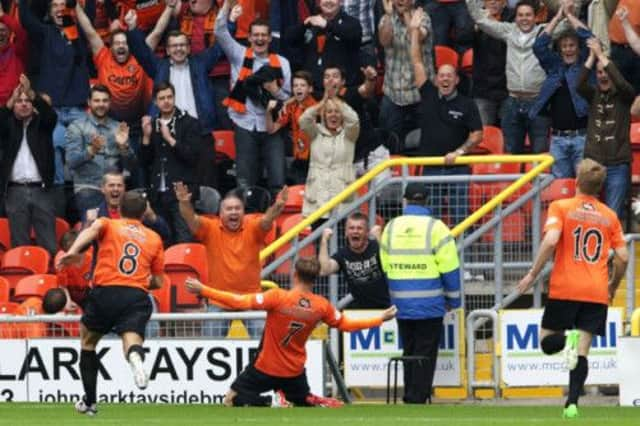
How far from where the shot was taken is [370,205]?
20562mm

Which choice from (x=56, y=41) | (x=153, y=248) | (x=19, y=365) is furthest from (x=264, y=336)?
(x=56, y=41)

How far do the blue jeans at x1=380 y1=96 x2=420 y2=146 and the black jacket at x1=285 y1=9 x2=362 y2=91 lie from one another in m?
0.41

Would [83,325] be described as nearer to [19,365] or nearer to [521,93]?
[19,365]

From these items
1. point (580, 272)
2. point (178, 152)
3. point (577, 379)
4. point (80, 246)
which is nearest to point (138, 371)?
point (80, 246)

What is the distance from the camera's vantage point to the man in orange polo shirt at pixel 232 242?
19391 mm

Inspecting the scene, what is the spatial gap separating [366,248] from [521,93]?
10.6ft

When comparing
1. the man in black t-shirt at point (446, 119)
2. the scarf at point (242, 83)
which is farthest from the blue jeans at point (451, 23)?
the scarf at point (242, 83)

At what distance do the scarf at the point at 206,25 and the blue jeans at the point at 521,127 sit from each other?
12.3ft

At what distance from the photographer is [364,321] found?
1716 centimetres

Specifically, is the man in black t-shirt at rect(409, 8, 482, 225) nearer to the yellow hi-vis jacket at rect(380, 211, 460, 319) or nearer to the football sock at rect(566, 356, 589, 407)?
the yellow hi-vis jacket at rect(380, 211, 460, 319)

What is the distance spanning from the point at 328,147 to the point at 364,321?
14.1ft

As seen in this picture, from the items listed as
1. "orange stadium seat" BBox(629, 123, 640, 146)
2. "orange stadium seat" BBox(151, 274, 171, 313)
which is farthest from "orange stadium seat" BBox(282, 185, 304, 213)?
"orange stadium seat" BBox(629, 123, 640, 146)

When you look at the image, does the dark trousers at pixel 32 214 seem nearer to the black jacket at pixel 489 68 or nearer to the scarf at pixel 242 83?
the scarf at pixel 242 83

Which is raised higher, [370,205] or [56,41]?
[56,41]
